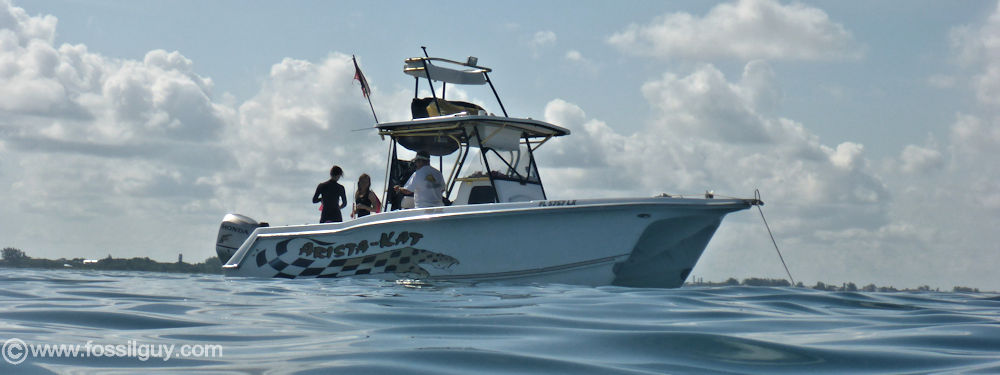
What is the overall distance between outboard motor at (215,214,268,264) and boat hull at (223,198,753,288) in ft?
9.09

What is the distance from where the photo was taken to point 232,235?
11.2 metres

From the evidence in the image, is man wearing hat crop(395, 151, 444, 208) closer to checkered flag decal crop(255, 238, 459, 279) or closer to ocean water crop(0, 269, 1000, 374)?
checkered flag decal crop(255, 238, 459, 279)

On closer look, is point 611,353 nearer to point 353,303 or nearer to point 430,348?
point 430,348

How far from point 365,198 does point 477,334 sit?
256 inches

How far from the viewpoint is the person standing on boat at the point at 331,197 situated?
983 centimetres

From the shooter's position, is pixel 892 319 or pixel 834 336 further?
pixel 892 319

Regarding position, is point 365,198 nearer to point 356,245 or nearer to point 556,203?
point 356,245

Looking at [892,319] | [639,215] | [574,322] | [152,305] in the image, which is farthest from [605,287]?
[152,305]

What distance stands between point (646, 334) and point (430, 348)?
984 millimetres

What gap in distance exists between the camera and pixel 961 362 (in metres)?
2.93

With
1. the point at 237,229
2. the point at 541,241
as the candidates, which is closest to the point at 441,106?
the point at 541,241

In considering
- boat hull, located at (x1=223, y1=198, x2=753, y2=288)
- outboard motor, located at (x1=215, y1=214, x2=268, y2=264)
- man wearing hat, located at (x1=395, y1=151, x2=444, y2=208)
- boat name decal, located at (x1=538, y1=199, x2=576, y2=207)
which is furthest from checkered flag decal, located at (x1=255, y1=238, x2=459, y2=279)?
outboard motor, located at (x1=215, y1=214, x2=268, y2=264)

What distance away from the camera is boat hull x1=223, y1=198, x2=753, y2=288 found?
7828mm

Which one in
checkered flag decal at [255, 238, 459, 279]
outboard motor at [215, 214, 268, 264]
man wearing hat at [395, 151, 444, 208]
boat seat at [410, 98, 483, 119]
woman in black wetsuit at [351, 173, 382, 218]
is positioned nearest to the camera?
checkered flag decal at [255, 238, 459, 279]
